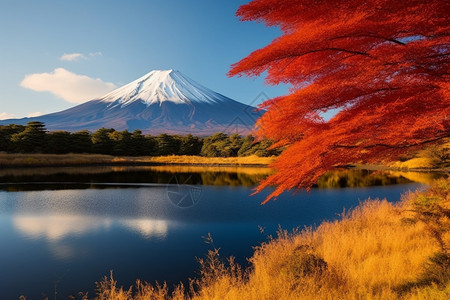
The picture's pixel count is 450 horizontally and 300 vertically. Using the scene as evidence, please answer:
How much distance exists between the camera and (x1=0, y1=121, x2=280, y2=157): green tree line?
4325cm

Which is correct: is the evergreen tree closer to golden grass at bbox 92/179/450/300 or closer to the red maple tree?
golden grass at bbox 92/179/450/300

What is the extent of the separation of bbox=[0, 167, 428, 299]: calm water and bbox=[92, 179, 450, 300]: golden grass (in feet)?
6.24

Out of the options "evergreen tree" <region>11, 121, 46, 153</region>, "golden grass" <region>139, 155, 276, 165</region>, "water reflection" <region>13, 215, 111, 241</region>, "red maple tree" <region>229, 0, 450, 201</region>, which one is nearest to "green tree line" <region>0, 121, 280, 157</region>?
"evergreen tree" <region>11, 121, 46, 153</region>

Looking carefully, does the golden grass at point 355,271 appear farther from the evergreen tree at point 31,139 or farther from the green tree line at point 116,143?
the evergreen tree at point 31,139

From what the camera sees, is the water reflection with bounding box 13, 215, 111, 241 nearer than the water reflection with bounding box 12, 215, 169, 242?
No

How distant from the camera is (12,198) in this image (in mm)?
19812

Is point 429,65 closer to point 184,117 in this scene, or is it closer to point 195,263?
point 195,263

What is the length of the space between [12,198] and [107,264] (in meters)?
15.4

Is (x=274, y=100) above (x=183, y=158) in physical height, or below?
above

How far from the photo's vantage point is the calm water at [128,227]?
8.33m

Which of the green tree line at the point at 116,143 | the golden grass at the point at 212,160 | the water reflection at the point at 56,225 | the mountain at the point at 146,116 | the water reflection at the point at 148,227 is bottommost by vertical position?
the water reflection at the point at 148,227

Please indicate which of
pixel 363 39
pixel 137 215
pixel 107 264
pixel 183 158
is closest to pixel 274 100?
pixel 363 39

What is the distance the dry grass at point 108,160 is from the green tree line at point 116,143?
82.6 inches

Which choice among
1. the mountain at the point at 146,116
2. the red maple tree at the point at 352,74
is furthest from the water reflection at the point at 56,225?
the mountain at the point at 146,116
